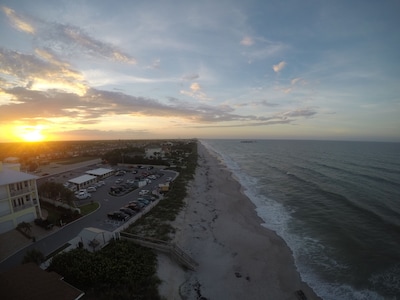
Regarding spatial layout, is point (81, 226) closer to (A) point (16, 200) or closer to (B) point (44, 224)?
(B) point (44, 224)

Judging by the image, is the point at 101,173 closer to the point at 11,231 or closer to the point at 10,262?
the point at 11,231

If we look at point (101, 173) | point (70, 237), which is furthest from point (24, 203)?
point (101, 173)

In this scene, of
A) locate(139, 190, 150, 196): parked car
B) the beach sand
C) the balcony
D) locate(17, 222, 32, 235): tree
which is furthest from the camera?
locate(139, 190, 150, 196): parked car

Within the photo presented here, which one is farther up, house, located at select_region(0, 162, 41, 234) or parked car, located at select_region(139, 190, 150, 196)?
house, located at select_region(0, 162, 41, 234)

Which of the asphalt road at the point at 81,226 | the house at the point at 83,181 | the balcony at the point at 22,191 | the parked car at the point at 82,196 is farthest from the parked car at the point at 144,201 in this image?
the house at the point at 83,181

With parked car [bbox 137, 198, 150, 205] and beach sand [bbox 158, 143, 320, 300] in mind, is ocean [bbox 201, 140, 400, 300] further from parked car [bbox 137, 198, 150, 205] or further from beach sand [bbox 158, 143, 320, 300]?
parked car [bbox 137, 198, 150, 205]

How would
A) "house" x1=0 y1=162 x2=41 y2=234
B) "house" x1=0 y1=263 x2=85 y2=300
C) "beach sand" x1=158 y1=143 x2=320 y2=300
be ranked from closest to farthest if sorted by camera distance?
"house" x1=0 y1=263 x2=85 y2=300 → "beach sand" x1=158 y1=143 x2=320 y2=300 → "house" x1=0 y1=162 x2=41 y2=234

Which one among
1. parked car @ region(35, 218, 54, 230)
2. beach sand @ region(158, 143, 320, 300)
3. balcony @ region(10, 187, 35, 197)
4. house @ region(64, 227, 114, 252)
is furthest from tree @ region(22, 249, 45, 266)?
balcony @ region(10, 187, 35, 197)

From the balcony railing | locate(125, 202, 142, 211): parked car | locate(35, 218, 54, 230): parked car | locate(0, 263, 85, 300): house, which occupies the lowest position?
locate(125, 202, 142, 211): parked car
